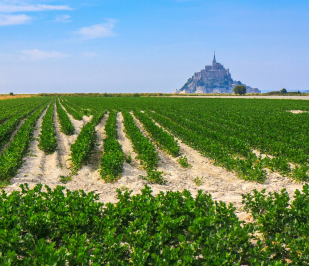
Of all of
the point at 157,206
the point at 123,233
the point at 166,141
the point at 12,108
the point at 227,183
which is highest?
the point at 12,108

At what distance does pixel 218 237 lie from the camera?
450 centimetres

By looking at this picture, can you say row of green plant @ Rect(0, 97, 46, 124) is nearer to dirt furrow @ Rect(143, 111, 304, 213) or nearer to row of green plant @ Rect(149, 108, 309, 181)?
row of green plant @ Rect(149, 108, 309, 181)

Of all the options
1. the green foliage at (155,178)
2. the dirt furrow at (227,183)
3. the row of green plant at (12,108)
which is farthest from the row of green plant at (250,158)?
the row of green plant at (12,108)

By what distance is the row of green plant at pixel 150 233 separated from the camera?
407 centimetres

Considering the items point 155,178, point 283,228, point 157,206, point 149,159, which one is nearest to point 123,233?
point 157,206

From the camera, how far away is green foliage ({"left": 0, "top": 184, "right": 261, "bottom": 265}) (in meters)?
4.04

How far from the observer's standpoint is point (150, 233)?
520 centimetres

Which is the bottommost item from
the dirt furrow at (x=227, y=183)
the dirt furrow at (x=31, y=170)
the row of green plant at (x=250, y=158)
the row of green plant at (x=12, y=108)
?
the dirt furrow at (x=227, y=183)

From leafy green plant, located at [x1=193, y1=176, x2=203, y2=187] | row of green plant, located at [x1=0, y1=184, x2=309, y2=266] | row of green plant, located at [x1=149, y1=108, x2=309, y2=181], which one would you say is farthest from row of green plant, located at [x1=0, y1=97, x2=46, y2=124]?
row of green plant, located at [x1=0, y1=184, x2=309, y2=266]

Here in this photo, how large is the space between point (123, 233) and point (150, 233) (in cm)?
57

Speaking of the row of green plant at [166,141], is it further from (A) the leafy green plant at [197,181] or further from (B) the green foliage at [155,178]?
(B) the green foliage at [155,178]

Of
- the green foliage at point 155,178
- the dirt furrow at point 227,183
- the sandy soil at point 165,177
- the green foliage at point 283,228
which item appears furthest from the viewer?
the green foliage at point 155,178

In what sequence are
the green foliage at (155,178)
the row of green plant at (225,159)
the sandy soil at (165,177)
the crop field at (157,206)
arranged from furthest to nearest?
the green foliage at (155,178), the row of green plant at (225,159), the sandy soil at (165,177), the crop field at (157,206)

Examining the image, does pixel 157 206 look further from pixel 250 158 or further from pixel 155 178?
pixel 250 158
